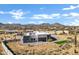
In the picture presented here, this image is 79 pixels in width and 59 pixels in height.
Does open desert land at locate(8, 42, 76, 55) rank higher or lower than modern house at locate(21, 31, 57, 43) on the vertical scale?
lower

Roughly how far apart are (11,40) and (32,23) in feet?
0.81

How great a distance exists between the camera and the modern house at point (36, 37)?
156cm

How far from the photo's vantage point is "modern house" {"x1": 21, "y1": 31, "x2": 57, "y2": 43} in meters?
1.56

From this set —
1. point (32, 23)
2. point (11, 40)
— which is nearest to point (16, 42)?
point (11, 40)

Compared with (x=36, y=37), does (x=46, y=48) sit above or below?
below

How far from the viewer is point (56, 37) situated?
1559 mm

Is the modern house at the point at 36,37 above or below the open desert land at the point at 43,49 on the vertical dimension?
above

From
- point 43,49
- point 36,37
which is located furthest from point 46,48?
point 36,37

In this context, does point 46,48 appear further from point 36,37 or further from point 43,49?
point 36,37

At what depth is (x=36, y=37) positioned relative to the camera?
157 cm

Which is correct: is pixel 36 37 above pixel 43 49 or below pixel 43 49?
above

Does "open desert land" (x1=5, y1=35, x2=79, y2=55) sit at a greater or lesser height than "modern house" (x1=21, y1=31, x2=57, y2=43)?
lesser

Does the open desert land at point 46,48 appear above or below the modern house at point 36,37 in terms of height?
below
